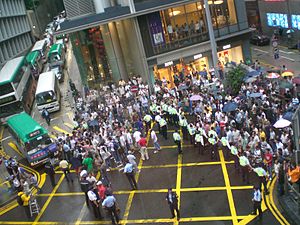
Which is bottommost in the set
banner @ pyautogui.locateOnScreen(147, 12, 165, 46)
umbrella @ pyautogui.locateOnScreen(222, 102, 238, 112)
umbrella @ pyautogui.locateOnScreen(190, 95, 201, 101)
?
umbrella @ pyautogui.locateOnScreen(222, 102, 238, 112)

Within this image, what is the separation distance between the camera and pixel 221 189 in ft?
53.8

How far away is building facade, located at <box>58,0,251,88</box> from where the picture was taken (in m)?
32.5

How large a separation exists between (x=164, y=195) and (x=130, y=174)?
5.75 ft

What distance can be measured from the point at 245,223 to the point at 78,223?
6.84 metres

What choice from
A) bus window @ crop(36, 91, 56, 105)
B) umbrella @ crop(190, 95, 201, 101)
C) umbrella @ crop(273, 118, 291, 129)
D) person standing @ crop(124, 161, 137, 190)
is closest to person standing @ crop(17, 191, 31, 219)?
person standing @ crop(124, 161, 137, 190)

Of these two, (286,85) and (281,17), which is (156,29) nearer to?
(286,85)

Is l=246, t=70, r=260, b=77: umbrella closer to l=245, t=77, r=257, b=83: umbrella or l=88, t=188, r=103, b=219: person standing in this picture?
l=245, t=77, r=257, b=83: umbrella

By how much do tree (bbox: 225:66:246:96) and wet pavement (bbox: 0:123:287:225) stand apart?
6244 millimetres

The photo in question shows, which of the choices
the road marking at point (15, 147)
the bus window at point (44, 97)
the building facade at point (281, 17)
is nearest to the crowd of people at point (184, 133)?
the road marking at point (15, 147)

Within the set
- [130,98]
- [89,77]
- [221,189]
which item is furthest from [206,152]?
[89,77]

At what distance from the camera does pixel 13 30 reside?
5984 centimetres

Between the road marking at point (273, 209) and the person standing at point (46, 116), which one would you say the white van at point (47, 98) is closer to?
the person standing at point (46, 116)

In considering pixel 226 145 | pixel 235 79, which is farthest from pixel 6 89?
pixel 226 145

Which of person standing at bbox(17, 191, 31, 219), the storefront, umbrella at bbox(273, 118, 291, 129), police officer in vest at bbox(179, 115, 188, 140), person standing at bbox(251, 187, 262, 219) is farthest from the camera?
the storefront
